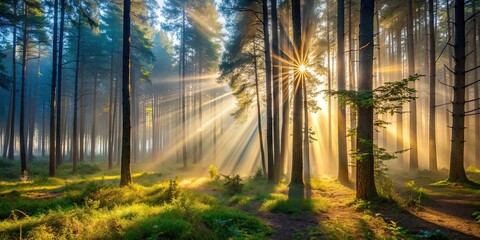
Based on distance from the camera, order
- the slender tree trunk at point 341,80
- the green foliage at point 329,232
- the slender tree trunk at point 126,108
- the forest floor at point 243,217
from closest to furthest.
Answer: the forest floor at point 243,217
the green foliage at point 329,232
the slender tree trunk at point 126,108
the slender tree trunk at point 341,80

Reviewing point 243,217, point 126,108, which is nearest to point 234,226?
point 243,217

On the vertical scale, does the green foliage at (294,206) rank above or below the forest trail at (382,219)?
below

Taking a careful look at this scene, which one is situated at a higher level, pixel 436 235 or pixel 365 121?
pixel 365 121

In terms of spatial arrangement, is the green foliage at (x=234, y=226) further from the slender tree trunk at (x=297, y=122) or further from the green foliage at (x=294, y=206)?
the slender tree trunk at (x=297, y=122)

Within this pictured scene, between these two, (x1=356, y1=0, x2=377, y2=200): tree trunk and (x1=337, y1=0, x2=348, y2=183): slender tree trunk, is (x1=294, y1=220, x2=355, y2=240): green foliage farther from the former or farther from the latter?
(x1=337, y1=0, x2=348, y2=183): slender tree trunk

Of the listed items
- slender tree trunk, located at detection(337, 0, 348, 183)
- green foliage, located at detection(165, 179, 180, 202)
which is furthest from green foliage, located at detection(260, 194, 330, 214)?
slender tree trunk, located at detection(337, 0, 348, 183)

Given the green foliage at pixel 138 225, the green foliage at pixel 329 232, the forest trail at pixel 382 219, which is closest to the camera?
the green foliage at pixel 138 225

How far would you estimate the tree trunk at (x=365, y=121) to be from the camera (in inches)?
293

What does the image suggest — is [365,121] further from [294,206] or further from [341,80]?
[341,80]

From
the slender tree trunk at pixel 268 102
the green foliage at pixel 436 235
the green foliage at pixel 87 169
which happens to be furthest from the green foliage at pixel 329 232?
the green foliage at pixel 87 169

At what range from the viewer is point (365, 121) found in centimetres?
764

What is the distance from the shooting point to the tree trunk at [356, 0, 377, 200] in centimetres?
744

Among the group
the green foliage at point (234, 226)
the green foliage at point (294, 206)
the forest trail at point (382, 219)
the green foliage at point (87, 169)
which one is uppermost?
the green foliage at point (234, 226)

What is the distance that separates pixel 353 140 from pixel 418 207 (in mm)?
7472
